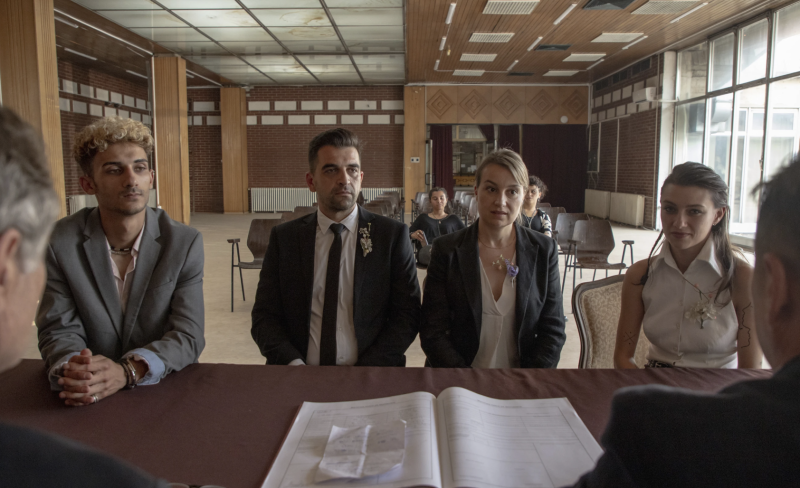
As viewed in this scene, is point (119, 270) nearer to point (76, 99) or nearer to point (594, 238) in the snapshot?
point (594, 238)

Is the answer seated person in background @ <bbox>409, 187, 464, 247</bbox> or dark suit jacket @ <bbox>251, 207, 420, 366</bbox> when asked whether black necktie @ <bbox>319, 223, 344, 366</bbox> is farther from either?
seated person in background @ <bbox>409, 187, 464, 247</bbox>

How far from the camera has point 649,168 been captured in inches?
448

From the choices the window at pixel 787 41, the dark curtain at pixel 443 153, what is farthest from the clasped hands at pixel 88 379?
the dark curtain at pixel 443 153

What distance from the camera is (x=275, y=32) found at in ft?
31.2

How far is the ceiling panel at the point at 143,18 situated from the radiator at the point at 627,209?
31.8 feet

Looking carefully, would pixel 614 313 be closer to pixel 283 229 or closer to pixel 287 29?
pixel 283 229

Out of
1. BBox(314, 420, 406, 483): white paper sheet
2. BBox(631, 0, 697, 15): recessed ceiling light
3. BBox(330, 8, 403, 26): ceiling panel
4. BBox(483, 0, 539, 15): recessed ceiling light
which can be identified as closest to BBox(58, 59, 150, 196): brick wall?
BBox(330, 8, 403, 26): ceiling panel

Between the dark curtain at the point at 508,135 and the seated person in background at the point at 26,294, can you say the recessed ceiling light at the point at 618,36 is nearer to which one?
the dark curtain at the point at 508,135

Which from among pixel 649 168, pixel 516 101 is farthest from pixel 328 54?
pixel 649 168

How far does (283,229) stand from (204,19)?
800 centimetres

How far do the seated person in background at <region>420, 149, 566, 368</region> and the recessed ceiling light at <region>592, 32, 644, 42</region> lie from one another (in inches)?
347

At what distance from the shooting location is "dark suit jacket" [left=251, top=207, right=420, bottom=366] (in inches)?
77.4

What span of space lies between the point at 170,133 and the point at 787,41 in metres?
10.5

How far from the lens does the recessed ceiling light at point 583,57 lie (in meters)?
11.2
